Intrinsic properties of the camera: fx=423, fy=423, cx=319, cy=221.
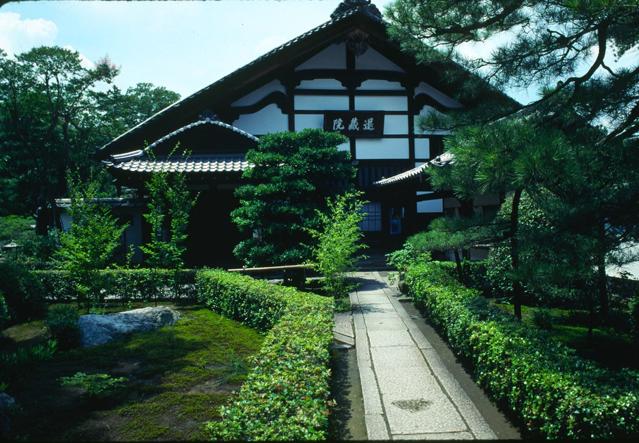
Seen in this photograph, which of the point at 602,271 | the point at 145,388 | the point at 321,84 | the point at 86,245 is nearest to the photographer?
the point at 145,388

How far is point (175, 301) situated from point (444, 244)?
7400 mm

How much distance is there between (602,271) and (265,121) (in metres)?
12.3

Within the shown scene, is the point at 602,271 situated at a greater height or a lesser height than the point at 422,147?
lesser

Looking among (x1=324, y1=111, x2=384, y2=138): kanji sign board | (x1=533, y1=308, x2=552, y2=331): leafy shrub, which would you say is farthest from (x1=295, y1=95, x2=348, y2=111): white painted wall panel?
(x1=533, y1=308, x2=552, y2=331): leafy shrub

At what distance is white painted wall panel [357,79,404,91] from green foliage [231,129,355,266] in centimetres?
577

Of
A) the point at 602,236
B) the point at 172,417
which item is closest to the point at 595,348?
the point at 602,236

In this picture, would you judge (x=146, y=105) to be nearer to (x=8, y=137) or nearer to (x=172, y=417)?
(x=8, y=137)

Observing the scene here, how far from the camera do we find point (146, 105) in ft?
137

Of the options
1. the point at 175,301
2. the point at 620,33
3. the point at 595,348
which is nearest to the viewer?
the point at 620,33

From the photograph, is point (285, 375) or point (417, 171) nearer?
point (285, 375)

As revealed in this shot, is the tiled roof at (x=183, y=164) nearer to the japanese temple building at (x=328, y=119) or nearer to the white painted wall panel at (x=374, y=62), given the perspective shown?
the japanese temple building at (x=328, y=119)

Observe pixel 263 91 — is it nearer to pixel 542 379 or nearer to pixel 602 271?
pixel 602 271

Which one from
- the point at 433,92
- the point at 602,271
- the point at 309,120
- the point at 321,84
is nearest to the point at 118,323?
the point at 602,271

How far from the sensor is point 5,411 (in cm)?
454
